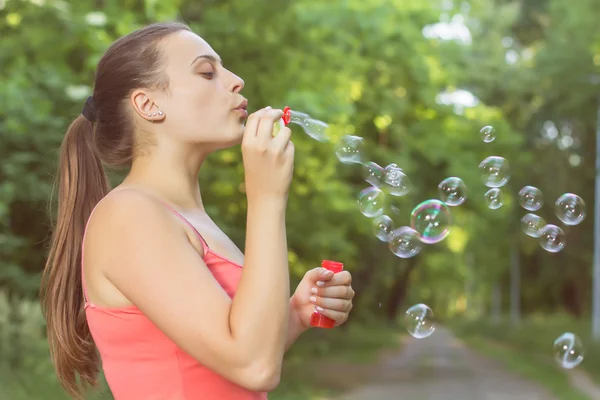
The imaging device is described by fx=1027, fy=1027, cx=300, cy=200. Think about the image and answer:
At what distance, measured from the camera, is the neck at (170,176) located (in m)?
2.29

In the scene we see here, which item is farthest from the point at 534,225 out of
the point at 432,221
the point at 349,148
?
the point at 349,148

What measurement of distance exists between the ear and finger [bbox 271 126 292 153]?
1.04ft

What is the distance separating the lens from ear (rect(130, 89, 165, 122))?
7.54ft

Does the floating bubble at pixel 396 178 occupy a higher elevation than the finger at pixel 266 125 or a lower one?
higher

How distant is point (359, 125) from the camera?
18.4 meters

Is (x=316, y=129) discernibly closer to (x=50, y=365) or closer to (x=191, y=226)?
(x=191, y=226)

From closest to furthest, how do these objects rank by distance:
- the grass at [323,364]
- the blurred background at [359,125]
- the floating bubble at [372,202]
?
the floating bubble at [372,202], the blurred background at [359,125], the grass at [323,364]

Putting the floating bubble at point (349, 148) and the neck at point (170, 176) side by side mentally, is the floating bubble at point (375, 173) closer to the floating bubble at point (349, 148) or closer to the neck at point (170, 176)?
the floating bubble at point (349, 148)

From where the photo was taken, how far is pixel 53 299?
7.97ft

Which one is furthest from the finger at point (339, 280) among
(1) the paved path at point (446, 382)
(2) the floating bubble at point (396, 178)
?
(1) the paved path at point (446, 382)

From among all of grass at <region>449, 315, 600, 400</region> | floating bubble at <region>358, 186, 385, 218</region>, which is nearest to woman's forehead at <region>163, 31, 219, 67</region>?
floating bubble at <region>358, 186, 385, 218</region>

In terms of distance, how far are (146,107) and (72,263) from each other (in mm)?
410

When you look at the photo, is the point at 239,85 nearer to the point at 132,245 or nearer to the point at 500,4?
the point at 132,245

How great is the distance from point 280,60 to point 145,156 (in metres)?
10.6
